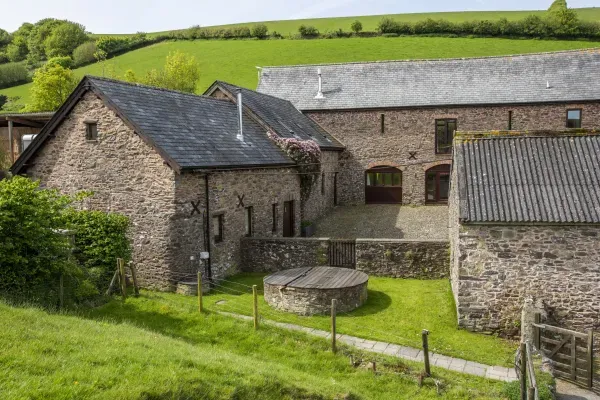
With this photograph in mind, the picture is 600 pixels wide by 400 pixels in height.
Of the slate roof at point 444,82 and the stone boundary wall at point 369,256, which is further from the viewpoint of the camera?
the slate roof at point 444,82

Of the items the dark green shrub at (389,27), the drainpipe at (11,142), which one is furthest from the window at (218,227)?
the dark green shrub at (389,27)

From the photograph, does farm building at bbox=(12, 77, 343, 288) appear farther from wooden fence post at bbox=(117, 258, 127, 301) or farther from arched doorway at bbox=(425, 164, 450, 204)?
arched doorway at bbox=(425, 164, 450, 204)

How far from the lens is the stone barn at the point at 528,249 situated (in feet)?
41.4

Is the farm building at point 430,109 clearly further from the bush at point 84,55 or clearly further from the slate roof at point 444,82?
the bush at point 84,55

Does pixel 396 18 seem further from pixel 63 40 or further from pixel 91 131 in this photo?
pixel 91 131

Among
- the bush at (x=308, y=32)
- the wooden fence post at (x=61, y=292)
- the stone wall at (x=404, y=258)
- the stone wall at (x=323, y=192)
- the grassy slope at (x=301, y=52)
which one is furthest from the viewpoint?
the bush at (x=308, y=32)

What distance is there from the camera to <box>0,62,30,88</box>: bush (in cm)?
6738

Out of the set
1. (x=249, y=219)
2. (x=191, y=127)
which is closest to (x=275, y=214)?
(x=249, y=219)

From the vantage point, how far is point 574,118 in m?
29.0

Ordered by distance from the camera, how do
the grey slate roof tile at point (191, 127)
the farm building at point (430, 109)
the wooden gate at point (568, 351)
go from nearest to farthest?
→ 1. the wooden gate at point (568, 351)
2. the grey slate roof tile at point (191, 127)
3. the farm building at point (430, 109)

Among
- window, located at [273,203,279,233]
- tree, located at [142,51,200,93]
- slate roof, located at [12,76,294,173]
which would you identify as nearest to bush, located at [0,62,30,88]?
tree, located at [142,51,200,93]

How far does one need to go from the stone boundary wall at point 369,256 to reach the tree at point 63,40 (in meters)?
69.8

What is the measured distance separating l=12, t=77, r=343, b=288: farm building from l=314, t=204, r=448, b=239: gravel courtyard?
5.93m

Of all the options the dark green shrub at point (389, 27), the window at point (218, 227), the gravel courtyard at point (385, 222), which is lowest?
the gravel courtyard at point (385, 222)
